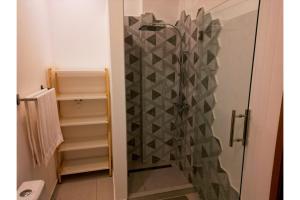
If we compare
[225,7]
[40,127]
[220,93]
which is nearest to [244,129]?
[220,93]

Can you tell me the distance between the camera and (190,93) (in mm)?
2283

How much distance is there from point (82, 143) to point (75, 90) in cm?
72

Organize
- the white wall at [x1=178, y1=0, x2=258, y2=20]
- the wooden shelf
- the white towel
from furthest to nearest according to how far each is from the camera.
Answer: the wooden shelf
the white towel
the white wall at [x1=178, y1=0, x2=258, y2=20]

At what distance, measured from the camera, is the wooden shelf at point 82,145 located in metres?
2.37

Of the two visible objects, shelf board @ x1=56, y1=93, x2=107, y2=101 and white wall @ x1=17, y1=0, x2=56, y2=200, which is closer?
white wall @ x1=17, y1=0, x2=56, y2=200

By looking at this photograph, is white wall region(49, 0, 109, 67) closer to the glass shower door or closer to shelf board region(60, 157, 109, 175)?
the glass shower door

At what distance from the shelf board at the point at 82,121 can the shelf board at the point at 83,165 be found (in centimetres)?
62

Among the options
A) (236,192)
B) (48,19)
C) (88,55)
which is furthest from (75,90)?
(236,192)

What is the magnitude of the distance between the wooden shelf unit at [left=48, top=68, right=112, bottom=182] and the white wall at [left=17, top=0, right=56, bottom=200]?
242mm

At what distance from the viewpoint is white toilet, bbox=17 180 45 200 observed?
3.74 ft

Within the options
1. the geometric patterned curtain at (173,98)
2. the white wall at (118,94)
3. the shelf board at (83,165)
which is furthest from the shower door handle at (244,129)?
the shelf board at (83,165)

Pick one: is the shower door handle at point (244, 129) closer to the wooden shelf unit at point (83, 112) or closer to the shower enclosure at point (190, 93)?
the shower enclosure at point (190, 93)

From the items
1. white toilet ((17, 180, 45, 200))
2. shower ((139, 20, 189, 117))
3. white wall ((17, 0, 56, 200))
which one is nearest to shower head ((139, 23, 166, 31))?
shower ((139, 20, 189, 117))

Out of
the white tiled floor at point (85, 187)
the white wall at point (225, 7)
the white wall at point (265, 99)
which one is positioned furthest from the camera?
the white tiled floor at point (85, 187)
